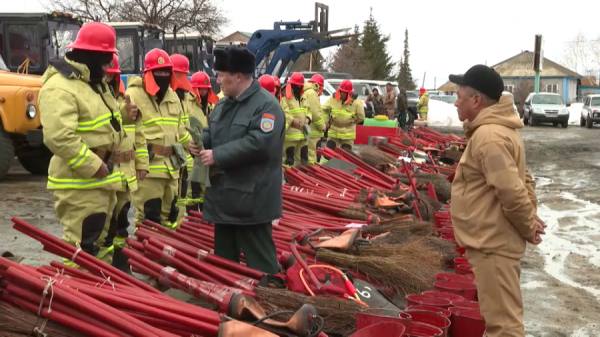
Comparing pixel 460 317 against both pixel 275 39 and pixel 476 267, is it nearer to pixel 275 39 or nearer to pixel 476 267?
pixel 476 267

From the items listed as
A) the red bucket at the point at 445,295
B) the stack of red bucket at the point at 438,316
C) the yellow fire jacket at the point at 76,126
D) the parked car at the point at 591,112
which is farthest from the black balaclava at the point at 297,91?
the parked car at the point at 591,112

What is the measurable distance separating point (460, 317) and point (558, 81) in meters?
86.8

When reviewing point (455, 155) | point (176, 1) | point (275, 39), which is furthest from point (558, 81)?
point (455, 155)

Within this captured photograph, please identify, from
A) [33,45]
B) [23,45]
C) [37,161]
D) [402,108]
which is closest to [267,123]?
[37,161]

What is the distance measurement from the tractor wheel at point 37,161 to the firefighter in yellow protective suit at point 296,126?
4.37 metres

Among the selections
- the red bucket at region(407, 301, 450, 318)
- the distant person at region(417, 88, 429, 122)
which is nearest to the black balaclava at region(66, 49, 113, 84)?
the red bucket at region(407, 301, 450, 318)

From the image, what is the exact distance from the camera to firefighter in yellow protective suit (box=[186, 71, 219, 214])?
776 centimetres

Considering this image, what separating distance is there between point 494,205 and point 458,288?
1.44 m

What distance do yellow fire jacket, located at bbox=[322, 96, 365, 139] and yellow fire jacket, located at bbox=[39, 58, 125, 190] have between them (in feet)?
24.6

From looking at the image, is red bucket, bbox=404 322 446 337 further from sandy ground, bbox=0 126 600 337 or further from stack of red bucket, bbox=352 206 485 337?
sandy ground, bbox=0 126 600 337

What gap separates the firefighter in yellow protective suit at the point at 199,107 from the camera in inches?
305

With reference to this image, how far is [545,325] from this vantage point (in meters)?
5.02

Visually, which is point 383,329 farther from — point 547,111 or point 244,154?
point 547,111

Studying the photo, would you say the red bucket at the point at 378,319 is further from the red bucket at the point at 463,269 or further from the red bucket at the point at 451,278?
the red bucket at the point at 463,269
